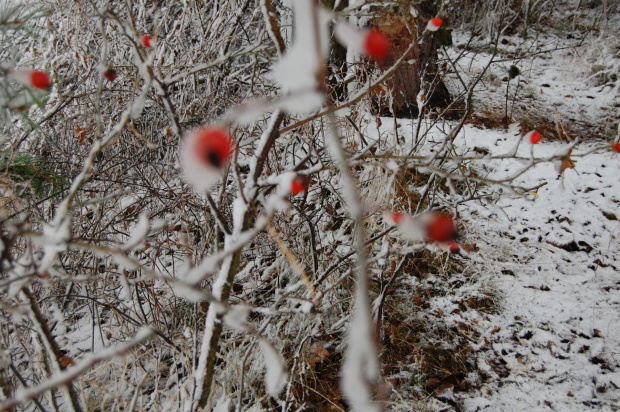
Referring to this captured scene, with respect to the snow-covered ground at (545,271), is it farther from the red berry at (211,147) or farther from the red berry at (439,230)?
the red berry at (211,147)

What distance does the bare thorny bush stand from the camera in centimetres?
102

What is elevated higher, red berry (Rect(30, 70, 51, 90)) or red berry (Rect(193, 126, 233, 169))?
red berry (Rect(30, 70, 51, 90))

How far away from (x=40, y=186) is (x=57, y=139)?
575 mm

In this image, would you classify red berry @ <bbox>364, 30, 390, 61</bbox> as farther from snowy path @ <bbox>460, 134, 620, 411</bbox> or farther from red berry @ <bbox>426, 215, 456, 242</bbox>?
snowy path @ <bbox>460, 134, 620, 411</bbox>

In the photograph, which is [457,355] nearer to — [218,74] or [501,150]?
[501,150]

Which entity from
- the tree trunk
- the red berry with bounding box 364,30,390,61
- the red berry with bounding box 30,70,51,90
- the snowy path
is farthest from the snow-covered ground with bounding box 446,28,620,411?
the red berry with bounding box 30,70,51,90

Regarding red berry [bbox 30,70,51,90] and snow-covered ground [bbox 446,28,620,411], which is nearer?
red berry [bbox 30,70,51,90]

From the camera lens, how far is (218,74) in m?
2.43

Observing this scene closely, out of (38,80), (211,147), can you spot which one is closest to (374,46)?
(211,147)

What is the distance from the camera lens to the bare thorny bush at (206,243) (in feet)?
3.35

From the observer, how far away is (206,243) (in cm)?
177

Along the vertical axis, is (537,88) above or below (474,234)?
above

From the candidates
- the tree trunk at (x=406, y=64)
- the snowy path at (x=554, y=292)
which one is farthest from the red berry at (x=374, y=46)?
the tree trunk at (x=406, y=64)

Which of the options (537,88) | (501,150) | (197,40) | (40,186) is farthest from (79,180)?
(537,88)
